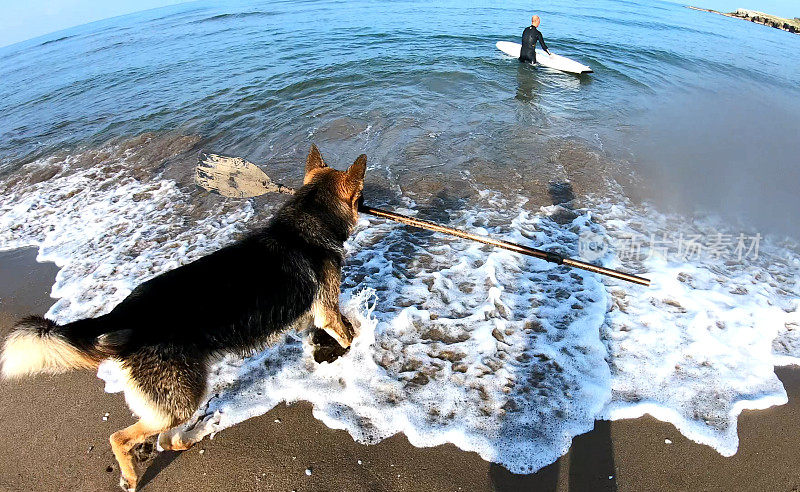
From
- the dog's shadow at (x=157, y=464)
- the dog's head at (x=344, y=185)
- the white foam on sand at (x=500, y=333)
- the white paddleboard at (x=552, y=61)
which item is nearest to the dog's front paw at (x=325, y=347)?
the white foam on sand at (x=500, y=333)

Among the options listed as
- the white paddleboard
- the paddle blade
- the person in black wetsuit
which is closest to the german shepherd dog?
the paddle blade

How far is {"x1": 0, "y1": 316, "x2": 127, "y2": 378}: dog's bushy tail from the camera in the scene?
267 cm

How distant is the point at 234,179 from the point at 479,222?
441 centimetres

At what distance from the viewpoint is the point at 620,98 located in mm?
14500

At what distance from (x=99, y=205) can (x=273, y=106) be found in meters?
6.82

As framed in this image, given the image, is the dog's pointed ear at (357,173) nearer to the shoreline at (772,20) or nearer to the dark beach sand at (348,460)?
the dark beach sand at (348,460)

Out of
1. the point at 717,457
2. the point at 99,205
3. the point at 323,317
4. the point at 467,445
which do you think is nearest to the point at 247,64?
the point at 99,205

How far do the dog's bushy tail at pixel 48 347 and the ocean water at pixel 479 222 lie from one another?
1.32 meters

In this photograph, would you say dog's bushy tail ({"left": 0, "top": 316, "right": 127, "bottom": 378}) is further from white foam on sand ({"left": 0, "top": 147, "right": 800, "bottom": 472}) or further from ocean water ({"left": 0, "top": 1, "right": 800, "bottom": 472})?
ocean water ({"left": 0, "top": 1, "right": 800, "bottom": 472})

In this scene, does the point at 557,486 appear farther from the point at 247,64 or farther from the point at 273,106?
the point at 247,64

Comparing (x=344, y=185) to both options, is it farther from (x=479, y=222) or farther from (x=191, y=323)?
(x=479, y=222)

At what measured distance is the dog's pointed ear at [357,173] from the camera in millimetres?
4516

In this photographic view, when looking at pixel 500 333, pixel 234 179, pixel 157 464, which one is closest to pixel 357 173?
pixel 234 179

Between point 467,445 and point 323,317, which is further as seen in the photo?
point 323,317
